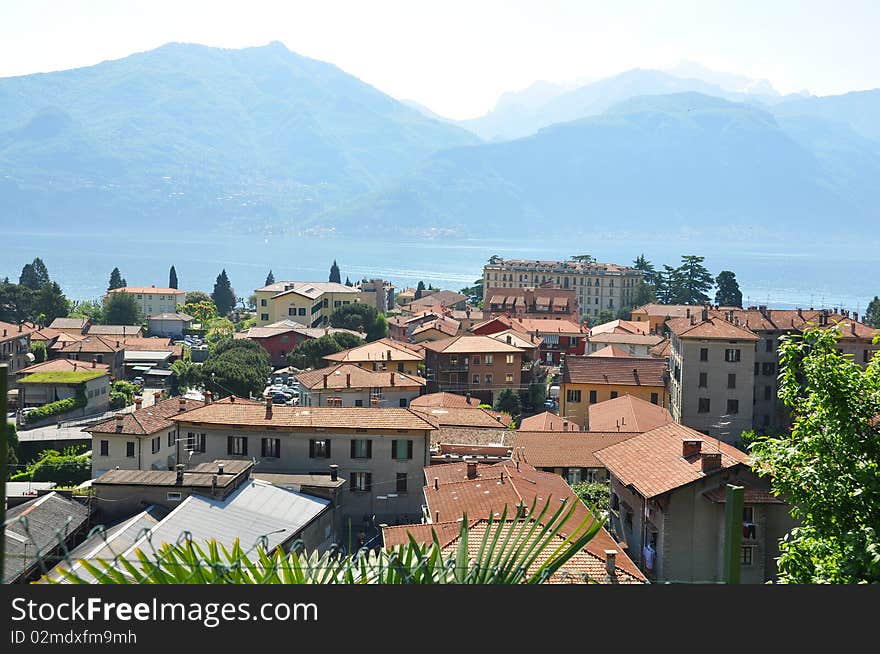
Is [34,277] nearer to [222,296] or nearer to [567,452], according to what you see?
[222,296]

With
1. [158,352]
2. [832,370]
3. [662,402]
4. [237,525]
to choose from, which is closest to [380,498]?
[237,525]

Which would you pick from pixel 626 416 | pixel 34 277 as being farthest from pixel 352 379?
pixel 34 277

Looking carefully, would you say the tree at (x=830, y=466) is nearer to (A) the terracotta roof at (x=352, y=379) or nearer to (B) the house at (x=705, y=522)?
(B) the house at (x=705, y=522)

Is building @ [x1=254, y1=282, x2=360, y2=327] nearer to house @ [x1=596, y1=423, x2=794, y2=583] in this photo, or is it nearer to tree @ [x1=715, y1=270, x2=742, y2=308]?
tree @ [x1=715, y1=270, x2=742, y2=308]

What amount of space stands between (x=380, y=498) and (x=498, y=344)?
86.1ft

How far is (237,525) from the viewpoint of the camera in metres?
18.5

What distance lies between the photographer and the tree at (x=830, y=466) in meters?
7.20

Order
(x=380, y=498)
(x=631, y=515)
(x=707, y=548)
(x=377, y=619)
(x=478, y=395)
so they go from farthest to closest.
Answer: (x=478, y=395) < (x=380, y=498) < (x=631, y=515) < (x=707, y=548) < (x=377, y=619)

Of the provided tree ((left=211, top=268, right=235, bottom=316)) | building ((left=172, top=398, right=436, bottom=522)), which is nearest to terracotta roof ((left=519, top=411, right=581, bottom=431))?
building ((left=172, top=398, right=436, bottom=522))

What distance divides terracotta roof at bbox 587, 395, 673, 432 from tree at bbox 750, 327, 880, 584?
25175 mm

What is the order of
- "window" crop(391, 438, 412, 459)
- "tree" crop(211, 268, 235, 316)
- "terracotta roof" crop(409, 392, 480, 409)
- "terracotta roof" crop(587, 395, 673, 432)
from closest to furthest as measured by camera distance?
"window" crop(391, 438, 412, 459), "terracotta roof" crop(587, 395, 673, 432), "terracotta roof" crop(409, 392, 480, 409), "tree" crop(211, 268, 235, 316)

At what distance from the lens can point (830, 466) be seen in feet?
24.6

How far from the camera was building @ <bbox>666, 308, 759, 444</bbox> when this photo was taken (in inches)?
1534

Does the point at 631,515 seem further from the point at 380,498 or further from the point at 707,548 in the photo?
the point at 380,498
